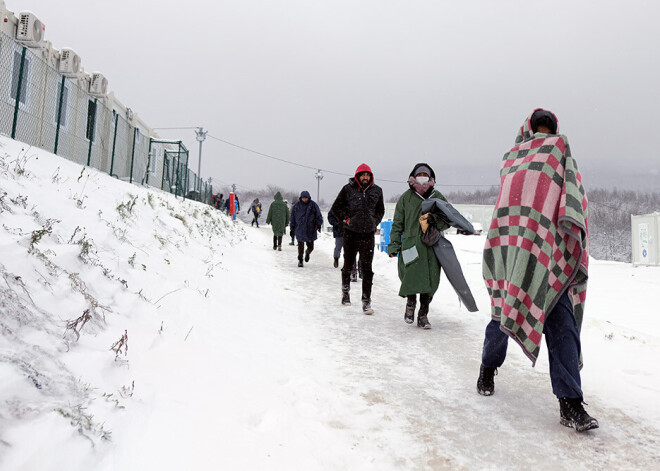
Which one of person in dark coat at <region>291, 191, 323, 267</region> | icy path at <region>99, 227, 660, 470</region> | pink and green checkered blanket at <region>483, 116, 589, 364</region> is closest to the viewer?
icy path at <region>99, 227, 660, 470</region>

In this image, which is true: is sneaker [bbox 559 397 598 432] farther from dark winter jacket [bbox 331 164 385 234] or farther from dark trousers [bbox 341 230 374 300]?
dark winter jacket [bbox 331 164 385 234]

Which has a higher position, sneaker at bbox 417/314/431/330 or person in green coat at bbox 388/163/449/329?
person in green coat at bbox 388/163/449/329

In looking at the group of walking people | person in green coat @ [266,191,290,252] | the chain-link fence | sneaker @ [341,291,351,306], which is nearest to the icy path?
the group of walking people

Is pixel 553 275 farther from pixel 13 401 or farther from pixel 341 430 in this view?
pixel 13 401

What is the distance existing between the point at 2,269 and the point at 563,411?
3436mm

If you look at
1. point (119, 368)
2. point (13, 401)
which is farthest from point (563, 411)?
point (13, 401)

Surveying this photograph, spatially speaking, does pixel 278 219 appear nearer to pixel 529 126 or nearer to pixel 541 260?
pixel 529 126

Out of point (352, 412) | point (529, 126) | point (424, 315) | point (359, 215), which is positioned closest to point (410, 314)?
point (424, 315)

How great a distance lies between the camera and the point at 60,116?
10094 millimetres

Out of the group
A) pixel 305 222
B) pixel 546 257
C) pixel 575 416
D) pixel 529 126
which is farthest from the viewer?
pixel 305 222

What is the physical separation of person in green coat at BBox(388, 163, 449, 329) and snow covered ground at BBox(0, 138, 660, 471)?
384mm

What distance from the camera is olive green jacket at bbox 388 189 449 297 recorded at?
4.75 meters

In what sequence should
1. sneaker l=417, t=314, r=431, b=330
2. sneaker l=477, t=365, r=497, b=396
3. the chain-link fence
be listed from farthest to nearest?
1. the chain-link fence
2. sneaker l=417, t=314, r=431, b=330
3. sneaker l=477, t=365, r=497, b=396

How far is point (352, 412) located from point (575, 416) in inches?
49.9
